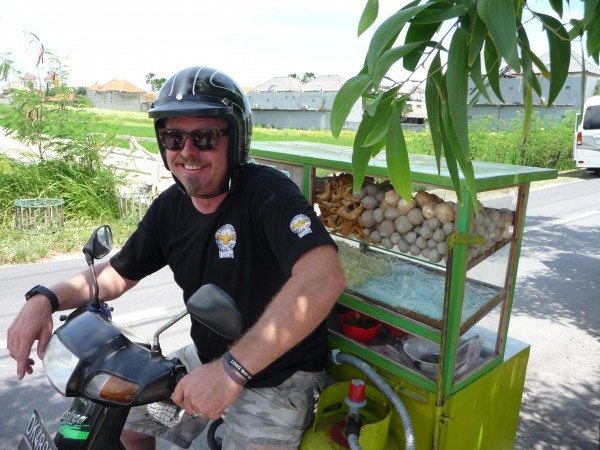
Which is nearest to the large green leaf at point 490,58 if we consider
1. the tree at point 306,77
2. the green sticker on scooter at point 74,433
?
the green sticker on scooter at point 74,433

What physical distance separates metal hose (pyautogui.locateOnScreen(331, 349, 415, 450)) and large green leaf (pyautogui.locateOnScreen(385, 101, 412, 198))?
4.06 feet

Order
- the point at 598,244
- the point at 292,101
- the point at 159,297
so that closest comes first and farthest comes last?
the point at 159,297
the point at 598,244
the point at 292,101

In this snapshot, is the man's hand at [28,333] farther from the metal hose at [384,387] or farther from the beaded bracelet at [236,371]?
the metal hose at [384,387]

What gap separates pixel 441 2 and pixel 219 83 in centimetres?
115

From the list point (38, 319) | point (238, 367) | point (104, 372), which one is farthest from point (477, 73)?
point (38, 319)

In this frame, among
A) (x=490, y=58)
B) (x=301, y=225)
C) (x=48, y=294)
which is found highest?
(x=490, y=58)

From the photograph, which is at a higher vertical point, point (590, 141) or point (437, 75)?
point (437, 75)

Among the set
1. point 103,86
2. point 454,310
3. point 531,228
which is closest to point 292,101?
point 531,228

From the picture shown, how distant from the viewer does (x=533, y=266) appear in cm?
723

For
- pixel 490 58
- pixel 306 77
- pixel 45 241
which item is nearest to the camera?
pixel 490 58

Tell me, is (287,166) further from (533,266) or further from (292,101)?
(292,101)

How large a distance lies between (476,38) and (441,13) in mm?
92

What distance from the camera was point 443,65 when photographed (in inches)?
40.1

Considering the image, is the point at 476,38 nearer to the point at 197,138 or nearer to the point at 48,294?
the point at 197,138
